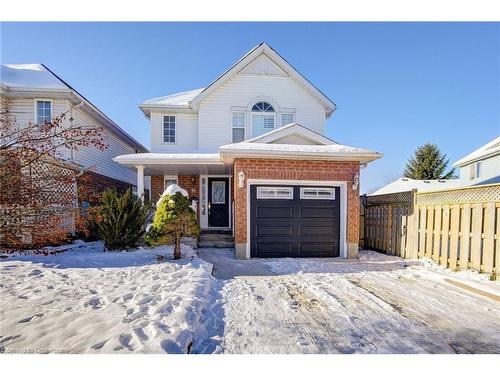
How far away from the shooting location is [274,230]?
710cm

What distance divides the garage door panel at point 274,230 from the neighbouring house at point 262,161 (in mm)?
28

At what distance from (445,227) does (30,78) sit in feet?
48.2

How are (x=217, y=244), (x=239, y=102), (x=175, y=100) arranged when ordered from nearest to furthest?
(x=217, y=244) → (x=239, y=102) → (x=175, y=100)

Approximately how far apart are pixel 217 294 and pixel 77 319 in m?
1.95

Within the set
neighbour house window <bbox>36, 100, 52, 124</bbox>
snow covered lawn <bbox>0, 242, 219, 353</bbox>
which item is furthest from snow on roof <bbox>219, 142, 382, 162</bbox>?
neighbour house window <bbox>36, 100, 52, 124</bbox>

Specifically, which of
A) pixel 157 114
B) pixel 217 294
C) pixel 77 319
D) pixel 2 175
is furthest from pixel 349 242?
pixel 157 114

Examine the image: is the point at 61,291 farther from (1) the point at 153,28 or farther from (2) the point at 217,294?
(1) the point at 153,28

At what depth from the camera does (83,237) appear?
978 cm

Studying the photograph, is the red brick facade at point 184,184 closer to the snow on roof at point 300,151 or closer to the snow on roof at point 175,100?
the snow on roof at point 175,100

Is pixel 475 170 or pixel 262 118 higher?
pixel 262 118

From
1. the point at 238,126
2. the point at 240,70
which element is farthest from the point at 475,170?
the point at 240,70

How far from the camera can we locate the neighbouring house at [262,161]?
7016 mm

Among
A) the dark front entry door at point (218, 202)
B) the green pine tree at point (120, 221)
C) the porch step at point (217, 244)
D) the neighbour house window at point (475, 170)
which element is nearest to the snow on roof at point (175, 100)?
the dark front entry door at point (218, 202)

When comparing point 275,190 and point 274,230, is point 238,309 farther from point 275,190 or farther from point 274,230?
point 275,190
